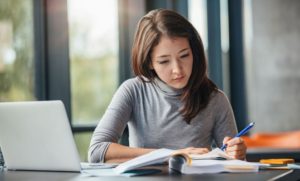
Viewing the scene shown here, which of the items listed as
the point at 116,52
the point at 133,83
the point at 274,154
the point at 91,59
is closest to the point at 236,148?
the point at 133,83

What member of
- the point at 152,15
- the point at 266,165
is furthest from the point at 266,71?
the point at 266,165

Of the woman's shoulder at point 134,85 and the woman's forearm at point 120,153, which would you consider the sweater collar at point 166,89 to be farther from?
the woman's forearm at point 120,153

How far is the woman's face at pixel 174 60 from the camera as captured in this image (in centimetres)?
249

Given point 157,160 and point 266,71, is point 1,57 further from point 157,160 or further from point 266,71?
point 266,71

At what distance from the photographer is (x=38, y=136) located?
2.05m

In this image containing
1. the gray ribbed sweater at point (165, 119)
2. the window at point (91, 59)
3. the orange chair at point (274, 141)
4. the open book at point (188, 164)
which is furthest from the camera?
the window at point (91, 59)

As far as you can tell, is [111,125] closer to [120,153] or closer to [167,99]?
[120,153]

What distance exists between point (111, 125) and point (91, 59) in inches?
81.1

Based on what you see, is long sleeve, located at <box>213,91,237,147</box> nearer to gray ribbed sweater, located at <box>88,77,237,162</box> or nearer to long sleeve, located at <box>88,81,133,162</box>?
gray ribbed sweater, located at <box>88,77,237,162</box>

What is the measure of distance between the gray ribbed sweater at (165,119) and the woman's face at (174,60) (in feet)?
0.50

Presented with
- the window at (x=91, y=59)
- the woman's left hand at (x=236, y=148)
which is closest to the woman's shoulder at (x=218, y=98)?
the woman's left hand at (x=236, y=148)

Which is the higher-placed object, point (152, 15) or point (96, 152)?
point (152, 15)

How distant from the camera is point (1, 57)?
155 inches

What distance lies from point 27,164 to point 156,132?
656 millimetres
